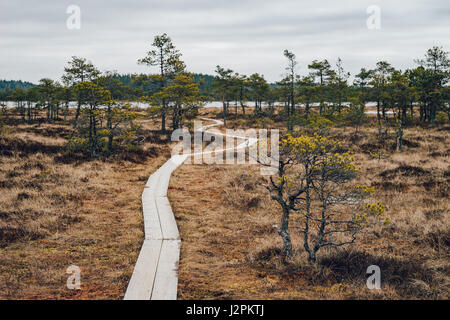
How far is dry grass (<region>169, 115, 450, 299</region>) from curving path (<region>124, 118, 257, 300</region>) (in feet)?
0.98

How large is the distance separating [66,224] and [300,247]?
847cm

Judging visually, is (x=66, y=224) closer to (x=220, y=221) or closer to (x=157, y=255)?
(x=157, y=255)

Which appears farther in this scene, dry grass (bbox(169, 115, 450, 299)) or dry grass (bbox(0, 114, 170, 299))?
dry grass (bbox(0, 114, 170, 299))

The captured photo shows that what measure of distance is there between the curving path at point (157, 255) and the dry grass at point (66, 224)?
0.28 m

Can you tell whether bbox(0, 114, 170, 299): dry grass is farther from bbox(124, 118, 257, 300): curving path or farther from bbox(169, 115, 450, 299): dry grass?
bbox(169, 115, 450, 299): dry grass

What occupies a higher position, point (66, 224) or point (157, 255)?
point (66, 224)

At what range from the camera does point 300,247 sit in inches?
367

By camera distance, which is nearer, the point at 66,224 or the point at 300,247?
the point at 300,247

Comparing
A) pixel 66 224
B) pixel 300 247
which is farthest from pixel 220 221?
pixel 66 224

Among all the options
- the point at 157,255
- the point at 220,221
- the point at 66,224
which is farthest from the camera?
the point at 220,221

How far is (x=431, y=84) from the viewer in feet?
132

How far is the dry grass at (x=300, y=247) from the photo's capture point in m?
6.88

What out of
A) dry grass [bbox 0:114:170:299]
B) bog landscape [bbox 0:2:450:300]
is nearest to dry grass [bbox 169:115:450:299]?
bog landscape [bbox 0:2:450:300]

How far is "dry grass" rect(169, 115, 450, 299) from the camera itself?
688 cm
